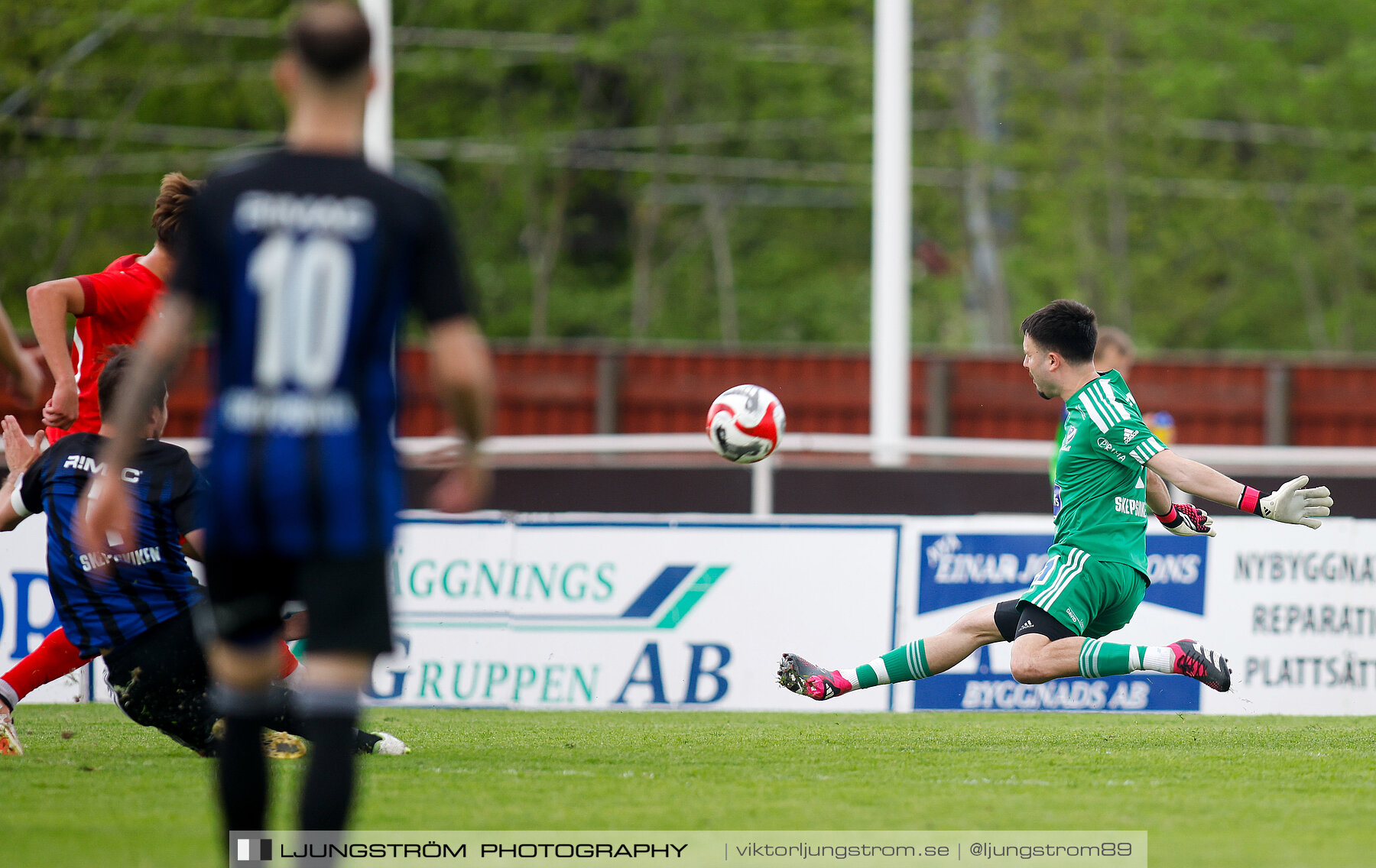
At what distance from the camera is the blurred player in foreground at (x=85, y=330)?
591cm

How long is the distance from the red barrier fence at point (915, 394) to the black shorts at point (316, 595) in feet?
55.1

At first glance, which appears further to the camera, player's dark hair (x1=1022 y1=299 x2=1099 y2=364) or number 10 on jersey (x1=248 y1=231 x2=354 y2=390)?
player's dark hair (x1=1022 y1=299 x2=1099 y2=364)

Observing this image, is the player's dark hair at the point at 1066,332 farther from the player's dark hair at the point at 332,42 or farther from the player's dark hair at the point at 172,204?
the player's dark hair at the point at 332,42

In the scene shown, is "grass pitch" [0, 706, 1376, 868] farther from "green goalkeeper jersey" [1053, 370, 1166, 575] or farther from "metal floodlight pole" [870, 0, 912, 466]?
"metal floodlight pole" [870, 0, 912, 466]

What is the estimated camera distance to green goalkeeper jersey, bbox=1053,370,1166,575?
236 inches

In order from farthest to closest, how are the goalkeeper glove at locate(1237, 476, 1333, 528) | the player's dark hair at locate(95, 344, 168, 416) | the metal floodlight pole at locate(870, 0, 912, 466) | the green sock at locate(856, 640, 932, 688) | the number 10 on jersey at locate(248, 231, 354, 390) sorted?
the metal floodlight pole at locate(870, 0, 912, 466) → the green sock at locate(856, 640, 932, 688) → the goalkeeper glove at locate(1237, 476, 1333, 528) → the player's dark hair at locate(95, 344, 168, 416) → the number 10 on jersey at locate(248, 231, 354, 390)

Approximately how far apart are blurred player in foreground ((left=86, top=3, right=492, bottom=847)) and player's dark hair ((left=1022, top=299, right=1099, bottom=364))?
3.25m

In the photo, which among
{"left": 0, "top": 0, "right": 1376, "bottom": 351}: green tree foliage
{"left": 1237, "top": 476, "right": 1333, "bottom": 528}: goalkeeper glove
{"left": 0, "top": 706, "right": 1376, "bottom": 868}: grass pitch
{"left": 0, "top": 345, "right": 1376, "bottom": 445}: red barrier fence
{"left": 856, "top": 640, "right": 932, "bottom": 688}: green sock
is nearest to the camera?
{"left": 0, "top": 706, "right": 1376, "bottom": 868}: grass pitch

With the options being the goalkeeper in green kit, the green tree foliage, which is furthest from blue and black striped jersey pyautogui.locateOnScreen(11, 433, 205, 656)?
the green tree foliage

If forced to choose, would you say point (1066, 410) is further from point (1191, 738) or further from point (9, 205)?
point (9, 205)

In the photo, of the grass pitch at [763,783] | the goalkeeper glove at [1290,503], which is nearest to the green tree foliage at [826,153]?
the grass pitch at [763,783]

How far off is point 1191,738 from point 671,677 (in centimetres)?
298

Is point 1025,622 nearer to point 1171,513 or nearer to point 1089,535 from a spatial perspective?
point 1089,535

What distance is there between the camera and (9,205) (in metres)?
22.7
